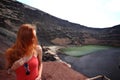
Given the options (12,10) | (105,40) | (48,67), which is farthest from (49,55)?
(105,40)

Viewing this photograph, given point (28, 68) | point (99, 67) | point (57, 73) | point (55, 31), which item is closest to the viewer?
point (28, 68)

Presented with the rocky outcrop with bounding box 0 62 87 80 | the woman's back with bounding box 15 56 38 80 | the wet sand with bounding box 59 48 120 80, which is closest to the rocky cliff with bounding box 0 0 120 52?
the wet sand with bounding box 59 48 120 80

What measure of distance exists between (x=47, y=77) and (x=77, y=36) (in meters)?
69.1

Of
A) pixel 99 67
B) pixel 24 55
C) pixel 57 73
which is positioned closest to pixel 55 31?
pixel 99 67

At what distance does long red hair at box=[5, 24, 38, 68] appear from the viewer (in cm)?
226

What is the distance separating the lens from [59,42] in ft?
222

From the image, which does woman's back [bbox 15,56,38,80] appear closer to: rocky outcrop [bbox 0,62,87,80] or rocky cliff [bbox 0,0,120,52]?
rocky outcrop [bbox 0,62,87,80]

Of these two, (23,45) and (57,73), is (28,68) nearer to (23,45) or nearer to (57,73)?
(23,45)

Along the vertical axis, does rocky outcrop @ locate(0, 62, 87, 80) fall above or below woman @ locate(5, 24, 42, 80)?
below

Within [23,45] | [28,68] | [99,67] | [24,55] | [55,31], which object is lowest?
[55,31]

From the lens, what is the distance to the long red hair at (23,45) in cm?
226

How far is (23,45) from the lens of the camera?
2.27 meters

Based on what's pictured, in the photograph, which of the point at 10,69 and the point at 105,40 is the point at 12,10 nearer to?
the point at 105,40

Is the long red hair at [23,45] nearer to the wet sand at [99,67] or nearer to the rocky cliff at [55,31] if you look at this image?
the wet sand at [99,67]
